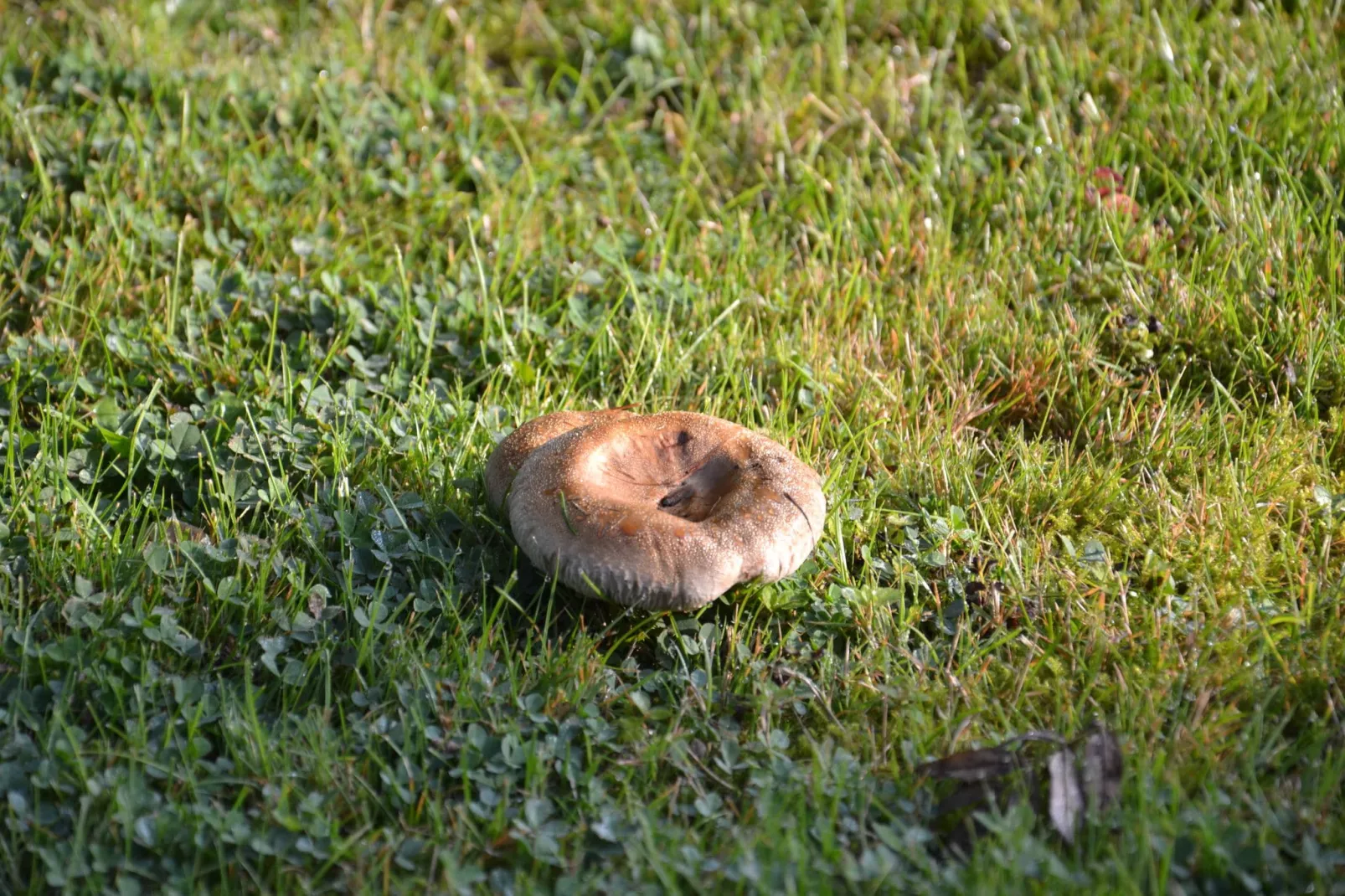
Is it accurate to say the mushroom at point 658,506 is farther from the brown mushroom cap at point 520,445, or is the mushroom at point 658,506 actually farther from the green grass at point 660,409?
the green grass at point 660,409

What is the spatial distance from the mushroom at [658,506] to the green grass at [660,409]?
20 cm

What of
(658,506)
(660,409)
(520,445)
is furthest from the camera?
(660,409)

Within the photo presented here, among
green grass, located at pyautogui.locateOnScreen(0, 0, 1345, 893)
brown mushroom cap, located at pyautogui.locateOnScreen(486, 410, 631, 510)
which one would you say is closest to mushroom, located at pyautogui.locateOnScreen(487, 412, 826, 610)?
brown mushroom cap, located at pyautogui.locateOnScreen(486, 410, 631, 510)

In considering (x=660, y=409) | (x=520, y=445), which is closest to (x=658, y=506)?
(x=520, y=445)

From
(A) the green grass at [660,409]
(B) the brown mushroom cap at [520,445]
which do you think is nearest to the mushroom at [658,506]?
(B) the brown mushroom cap at [520,445]

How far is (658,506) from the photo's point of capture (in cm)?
283

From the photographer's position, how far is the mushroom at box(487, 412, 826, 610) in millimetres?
2586

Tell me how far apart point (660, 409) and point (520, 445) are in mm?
740

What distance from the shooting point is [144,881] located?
88.9 inches

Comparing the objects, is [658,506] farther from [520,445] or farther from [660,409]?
[660,409]

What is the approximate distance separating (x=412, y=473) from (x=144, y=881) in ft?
4.41

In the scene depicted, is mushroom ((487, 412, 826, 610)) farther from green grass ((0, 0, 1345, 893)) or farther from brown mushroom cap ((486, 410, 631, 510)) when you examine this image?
green grass ((0, 0, 1345, 893))

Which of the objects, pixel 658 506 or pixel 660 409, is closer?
pixel 658 506

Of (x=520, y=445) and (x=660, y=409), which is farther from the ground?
(x=520, y=445)
